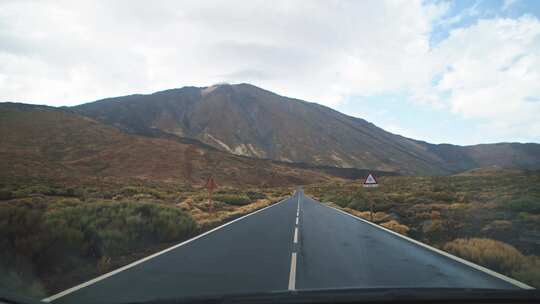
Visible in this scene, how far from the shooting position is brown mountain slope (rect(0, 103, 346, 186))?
75125 mm

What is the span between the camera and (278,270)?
Result: 7.65 meters

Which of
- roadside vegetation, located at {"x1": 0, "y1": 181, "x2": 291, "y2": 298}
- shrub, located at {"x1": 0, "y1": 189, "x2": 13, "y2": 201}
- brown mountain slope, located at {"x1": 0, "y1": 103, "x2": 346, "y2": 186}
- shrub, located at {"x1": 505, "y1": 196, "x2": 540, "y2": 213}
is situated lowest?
shrub, located at {"x1": 0, "y1": 189, "x2": 13, "y2": 201}

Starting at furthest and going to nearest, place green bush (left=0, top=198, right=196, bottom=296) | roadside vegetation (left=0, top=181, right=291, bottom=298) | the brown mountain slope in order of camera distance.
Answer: the brown mountain slope → green bush (left=0, top=198, right=196, bottom=296) → roadside vegetation (left=0, top=181, right=291, bottom=298)

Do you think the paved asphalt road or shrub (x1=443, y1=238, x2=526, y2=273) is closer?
the paved asphalt road

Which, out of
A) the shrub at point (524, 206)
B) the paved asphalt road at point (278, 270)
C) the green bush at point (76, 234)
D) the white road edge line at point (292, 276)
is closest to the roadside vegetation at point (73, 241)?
the green bush at point (76, 234)

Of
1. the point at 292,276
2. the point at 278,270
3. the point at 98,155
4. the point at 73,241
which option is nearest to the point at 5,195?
the point at 73,241

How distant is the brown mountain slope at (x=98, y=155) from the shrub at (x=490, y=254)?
62508 mm

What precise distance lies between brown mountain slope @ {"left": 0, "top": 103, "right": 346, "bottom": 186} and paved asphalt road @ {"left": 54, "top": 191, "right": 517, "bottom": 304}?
194 ft

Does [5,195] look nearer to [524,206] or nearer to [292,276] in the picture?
[292,276]

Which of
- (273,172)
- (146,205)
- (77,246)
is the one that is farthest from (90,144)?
(77,246)

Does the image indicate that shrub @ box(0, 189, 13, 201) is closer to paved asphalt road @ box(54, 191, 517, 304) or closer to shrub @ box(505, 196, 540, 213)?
paved asphalt road @ box(54, 191, 517, 304)

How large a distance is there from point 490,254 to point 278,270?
5073 millimetres

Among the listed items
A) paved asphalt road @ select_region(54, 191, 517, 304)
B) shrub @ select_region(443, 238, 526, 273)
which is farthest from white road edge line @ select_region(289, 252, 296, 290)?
shrub @ select_region(443, 238, 526, 273)

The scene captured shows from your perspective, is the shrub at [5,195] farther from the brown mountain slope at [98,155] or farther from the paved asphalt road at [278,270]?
the brown mountain slope at [98,155]
